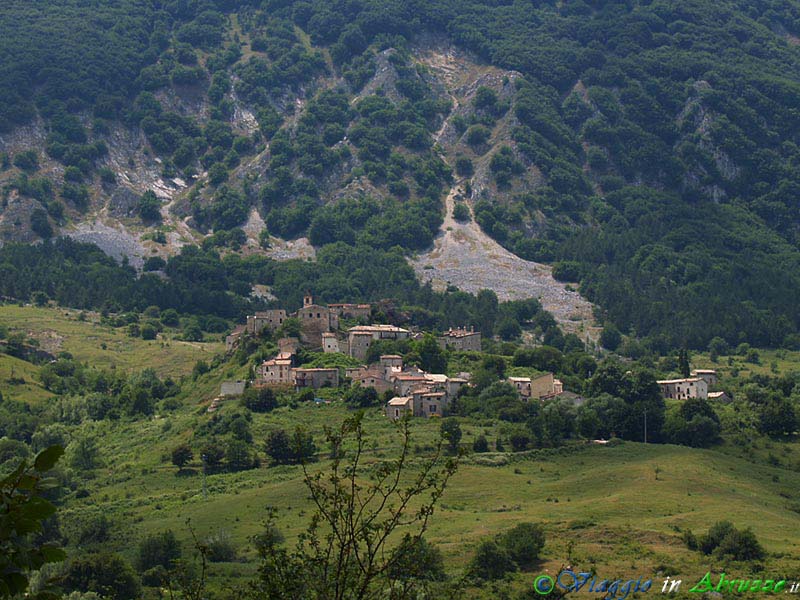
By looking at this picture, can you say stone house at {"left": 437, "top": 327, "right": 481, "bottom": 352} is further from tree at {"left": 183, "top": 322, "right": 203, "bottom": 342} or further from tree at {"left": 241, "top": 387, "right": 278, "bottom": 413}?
tree at {"left": 183, "top": 322, "right": 203, "bottom": 342}

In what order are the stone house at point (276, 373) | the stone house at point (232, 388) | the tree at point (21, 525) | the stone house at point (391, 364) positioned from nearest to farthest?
the tree at point (21, 525), the stone house at point (391, 364), the stone house at point (276, 373), the stone house at point (232, 388)

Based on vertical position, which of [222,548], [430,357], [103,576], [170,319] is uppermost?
[430,357]

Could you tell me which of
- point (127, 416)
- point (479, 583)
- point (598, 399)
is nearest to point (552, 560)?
point (479, 583)

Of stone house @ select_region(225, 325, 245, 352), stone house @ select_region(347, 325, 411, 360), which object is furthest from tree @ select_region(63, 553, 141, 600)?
stone house @ select_region(225, 325, 245, 352)

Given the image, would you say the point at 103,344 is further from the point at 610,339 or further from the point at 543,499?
the point at 543,499

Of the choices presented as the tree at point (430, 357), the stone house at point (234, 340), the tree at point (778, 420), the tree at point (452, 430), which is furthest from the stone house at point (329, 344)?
the tree at point (778, 420)

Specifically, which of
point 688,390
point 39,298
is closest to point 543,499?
point 688,390

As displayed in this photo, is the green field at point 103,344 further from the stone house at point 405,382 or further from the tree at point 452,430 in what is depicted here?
the tree at point 452,430
